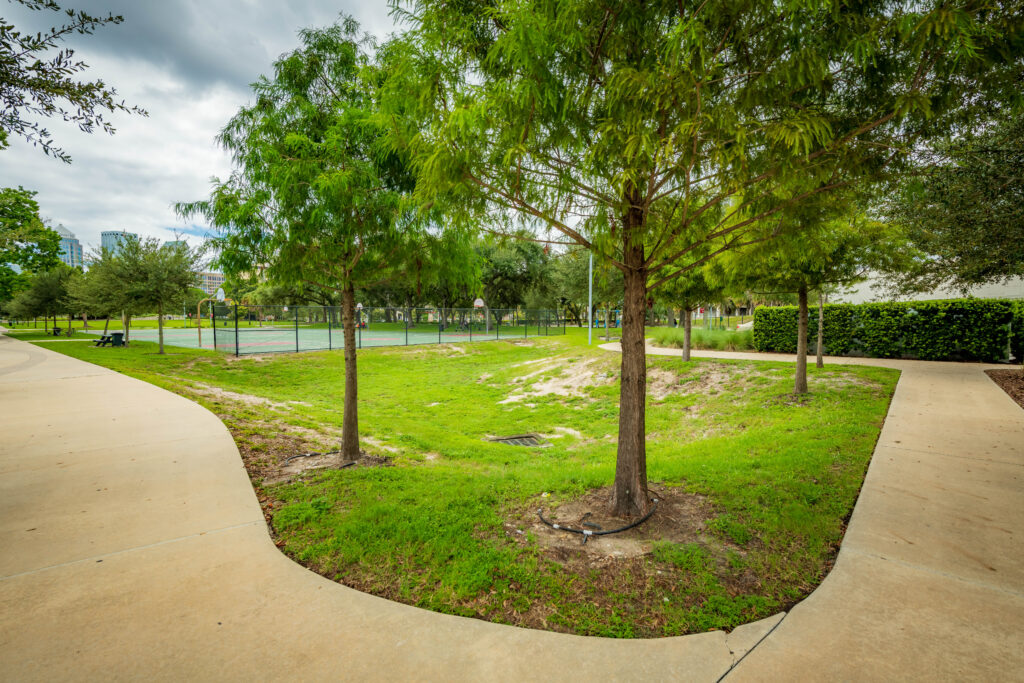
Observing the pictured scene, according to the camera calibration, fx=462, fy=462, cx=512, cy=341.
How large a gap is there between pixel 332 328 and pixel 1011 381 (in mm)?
27111

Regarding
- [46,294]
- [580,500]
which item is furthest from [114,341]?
[580,500]

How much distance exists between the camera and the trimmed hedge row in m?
12.6

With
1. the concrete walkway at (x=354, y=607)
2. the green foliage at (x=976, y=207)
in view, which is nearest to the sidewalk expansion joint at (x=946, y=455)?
the concrete walkway at (x=354, y=607)

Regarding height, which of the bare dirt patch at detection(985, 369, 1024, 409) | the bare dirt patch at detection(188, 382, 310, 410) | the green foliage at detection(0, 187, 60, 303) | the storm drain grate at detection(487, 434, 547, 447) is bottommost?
the storm drain grate at detection(487, 434, 547, 447)

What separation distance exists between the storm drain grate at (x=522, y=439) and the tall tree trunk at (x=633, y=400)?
4.63 metres

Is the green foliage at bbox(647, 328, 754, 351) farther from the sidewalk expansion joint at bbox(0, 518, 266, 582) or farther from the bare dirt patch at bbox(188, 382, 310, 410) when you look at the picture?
the sidewalk expansion joint at bbox(0, 518, 266, 582)

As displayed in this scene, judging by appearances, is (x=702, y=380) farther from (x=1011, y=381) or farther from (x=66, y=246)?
(x=66, y=246)

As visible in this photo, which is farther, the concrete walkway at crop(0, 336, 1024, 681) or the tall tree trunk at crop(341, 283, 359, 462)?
the tall tree trunk at crop(341, 283, 359, 462)

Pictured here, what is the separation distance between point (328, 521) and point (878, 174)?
17.5ft

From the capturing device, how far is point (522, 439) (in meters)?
9.34

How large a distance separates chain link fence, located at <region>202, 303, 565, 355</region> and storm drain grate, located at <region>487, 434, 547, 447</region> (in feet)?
51.6

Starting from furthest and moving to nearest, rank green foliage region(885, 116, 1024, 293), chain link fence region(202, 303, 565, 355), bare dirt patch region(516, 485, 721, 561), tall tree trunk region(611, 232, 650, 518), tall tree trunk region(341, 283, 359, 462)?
chain link fence region(202, 303, 565, 355) → tall tree trunk region(341, 283, 359, 462) → green foliage region(885, 116, 1024, 293) → tall tree trunk region(611, 232, 650, 518) → bare dirt patch region(516, 485, 721, 561)

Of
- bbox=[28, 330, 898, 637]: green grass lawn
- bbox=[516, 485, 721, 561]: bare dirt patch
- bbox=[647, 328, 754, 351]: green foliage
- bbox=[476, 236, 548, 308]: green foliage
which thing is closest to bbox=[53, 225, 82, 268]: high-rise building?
bbox=[28, 330, 898, 637]: green grass lawn

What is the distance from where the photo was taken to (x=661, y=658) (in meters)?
2.42
